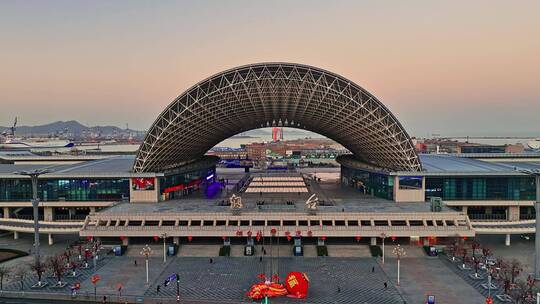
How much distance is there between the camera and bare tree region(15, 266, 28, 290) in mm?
49756

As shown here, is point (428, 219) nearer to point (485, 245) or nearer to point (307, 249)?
point (485, 245)

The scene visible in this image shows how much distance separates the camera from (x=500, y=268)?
52.2 metres

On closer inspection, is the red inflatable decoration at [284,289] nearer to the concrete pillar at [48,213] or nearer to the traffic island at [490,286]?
the traffic island at [490,286]

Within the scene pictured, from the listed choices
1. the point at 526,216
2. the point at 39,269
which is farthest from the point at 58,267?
the point at 526,216

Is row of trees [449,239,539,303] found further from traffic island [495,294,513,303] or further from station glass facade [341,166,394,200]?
station glass facade [341,166,394,200]

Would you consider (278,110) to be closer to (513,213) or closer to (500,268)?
(513,213)

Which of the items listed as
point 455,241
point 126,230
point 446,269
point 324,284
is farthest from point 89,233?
point 455,241

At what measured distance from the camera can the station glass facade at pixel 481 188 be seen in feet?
250

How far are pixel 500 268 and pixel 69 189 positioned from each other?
75063mm

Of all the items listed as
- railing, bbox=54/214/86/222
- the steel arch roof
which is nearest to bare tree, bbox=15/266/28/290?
railing, bbox=54/214/86/222

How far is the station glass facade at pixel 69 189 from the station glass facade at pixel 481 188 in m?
60.9

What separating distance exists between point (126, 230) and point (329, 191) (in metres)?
52.8

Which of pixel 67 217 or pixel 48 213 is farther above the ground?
pixel 48 213

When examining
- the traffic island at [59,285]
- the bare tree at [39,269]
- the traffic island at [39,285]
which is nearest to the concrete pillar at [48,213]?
the bare tree at [39,269]
